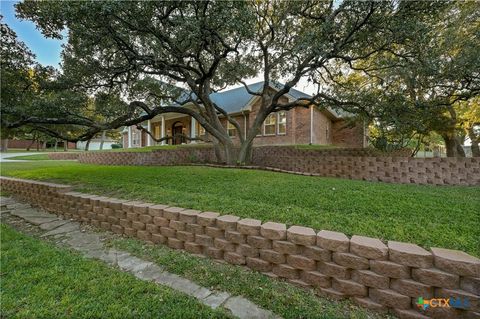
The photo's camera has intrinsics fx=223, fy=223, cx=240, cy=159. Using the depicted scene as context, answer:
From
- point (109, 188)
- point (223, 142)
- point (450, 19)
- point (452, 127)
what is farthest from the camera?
point (452, 127)

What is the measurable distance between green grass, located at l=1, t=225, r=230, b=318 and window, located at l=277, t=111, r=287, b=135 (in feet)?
41.7

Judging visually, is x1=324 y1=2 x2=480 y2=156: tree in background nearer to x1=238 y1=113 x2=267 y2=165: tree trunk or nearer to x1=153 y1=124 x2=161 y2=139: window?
x1=238 y1=113 x2=267 y2=165: tree trunk

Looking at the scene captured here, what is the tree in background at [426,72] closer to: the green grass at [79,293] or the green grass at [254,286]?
the green grass at [254,286]

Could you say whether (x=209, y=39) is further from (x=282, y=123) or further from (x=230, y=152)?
(x=282, y=123)

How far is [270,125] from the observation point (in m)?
14.9

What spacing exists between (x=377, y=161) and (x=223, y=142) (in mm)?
5695

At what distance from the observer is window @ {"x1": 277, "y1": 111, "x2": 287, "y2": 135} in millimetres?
14094

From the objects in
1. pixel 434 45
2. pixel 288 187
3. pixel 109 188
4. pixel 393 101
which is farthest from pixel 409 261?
pixel 434 45

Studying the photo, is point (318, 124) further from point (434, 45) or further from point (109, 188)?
point (109, 188)

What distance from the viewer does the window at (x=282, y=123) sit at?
46.2 feet

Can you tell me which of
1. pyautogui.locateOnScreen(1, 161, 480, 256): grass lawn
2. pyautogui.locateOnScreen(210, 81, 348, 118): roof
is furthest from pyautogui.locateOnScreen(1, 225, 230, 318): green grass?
pyautogui.locateOnScreen(210, 81, 348, 118): roof

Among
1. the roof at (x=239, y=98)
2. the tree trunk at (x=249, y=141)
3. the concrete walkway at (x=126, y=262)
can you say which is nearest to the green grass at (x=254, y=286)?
the concrete walkway at (x=126, y=262)

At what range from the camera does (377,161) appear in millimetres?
7125
